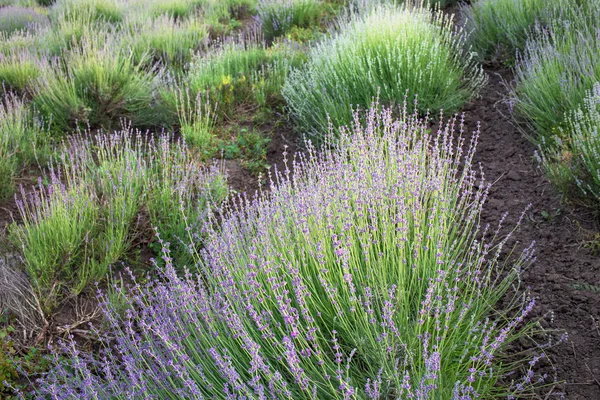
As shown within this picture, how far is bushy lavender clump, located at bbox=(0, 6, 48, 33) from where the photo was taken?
343 inches

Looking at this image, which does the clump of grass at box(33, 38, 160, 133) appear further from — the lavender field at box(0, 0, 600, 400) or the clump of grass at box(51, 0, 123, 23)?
the clump of grass at box(51, 0, 123, 23)

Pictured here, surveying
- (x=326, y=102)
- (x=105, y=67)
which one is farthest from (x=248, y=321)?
(x=105, y=67)

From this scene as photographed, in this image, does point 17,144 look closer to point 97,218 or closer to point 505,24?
point 97,218

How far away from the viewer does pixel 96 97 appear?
18.4ft

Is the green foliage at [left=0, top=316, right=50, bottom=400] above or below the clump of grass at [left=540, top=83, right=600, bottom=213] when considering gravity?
below

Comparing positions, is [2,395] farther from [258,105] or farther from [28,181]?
[258,105]

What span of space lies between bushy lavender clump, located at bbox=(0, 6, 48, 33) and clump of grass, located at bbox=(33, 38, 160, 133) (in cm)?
363

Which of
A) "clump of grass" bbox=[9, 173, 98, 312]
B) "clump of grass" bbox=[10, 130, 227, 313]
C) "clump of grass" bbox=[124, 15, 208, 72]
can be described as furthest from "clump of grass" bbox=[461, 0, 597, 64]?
"clump of grass" bbox=[9, 173, 98, 312]

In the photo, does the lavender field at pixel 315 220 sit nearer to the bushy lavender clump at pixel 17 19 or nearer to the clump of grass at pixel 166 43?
the clump of grass at pixel 166 43

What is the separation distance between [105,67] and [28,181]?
1.45 m

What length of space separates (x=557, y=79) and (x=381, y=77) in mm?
1378

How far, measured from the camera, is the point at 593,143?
136 inches

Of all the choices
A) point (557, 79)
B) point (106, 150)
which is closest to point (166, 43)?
point (106, 150)

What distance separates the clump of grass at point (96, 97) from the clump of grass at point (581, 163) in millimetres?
3653
